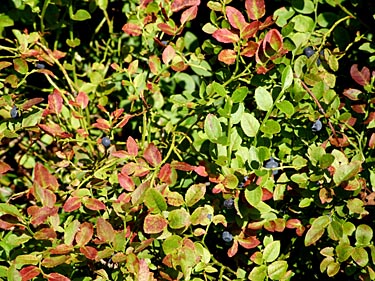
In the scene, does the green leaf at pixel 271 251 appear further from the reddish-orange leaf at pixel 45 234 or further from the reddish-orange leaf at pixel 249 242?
the reddish-orange leaf at pixel 45 234

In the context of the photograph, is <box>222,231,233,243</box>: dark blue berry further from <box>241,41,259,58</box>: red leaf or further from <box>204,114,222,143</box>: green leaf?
<box>241,41,259,58</box>: red leaf

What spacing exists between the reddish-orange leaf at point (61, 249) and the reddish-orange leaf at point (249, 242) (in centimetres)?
38

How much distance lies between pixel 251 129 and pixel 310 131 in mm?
186

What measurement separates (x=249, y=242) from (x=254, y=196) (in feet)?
0.55

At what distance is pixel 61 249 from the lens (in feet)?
4.05

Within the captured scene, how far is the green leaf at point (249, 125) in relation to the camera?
4.38 feet

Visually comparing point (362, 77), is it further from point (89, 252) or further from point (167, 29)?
point (89, 252)

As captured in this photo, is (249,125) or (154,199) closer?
(154,199)

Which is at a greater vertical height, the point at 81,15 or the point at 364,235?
the point at 81,15

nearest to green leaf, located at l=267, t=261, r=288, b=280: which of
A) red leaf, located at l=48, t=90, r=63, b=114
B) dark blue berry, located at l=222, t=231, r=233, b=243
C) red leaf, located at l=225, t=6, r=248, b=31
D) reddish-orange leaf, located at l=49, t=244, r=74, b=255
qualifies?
dark blue berry, located at l=222, t=231, r=233, b=243

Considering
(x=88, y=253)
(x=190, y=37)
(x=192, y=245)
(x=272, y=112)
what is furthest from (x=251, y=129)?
(x=190, y=37)

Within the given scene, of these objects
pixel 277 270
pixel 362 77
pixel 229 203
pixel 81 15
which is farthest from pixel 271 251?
pixel 81 15

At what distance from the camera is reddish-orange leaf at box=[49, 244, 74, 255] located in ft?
4.04

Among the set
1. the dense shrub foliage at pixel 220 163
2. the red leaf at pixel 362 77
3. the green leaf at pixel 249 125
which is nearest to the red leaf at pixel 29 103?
the dense shrub foliage at pixel 220 163
